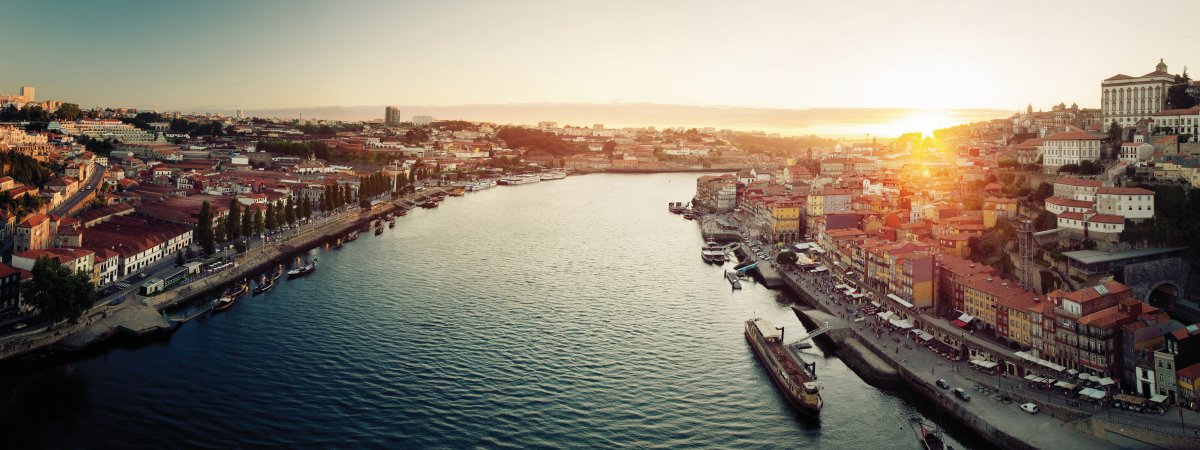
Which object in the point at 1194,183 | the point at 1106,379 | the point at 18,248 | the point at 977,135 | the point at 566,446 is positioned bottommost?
the point at 566,446

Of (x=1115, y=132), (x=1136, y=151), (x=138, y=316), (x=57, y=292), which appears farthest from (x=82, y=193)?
(x=1115, y=132)

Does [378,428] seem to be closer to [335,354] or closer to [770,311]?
[335,354]

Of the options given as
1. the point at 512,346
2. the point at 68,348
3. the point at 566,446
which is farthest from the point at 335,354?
the point at 566,446

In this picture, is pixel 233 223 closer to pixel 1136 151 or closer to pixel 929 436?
pixel 929 436

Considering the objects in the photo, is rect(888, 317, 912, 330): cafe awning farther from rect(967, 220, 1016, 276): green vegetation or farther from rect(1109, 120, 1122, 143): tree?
rect(1109, 120, 1122, 143): tree

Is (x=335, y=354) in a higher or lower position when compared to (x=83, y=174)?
lower

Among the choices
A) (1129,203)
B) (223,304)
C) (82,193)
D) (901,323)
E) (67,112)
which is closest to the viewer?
(901,323)

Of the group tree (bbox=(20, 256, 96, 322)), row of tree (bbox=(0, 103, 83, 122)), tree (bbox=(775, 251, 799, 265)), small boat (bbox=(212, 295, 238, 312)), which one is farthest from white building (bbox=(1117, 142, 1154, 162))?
row of tree (bbox=(0, 103, 83, 122))
